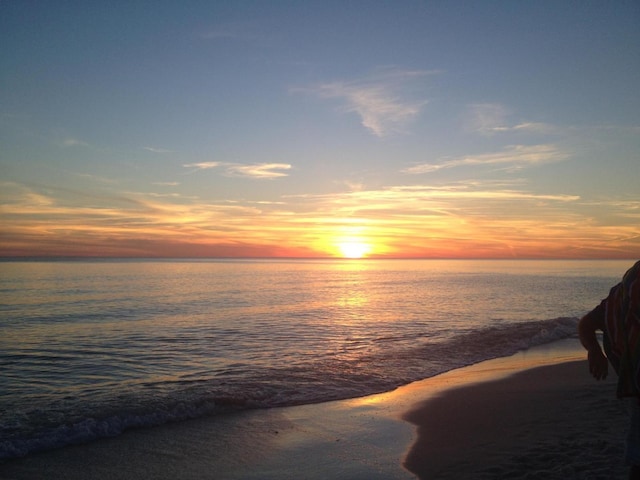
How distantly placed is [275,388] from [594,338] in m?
10.1

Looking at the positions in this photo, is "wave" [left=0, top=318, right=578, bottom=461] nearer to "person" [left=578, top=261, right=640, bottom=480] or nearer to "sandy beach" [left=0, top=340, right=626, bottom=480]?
"sandy beach" [left=0, top=340, right=626, bottom=480]

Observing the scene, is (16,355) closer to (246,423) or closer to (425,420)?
(246,423)

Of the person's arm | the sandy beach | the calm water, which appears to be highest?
the person's arm

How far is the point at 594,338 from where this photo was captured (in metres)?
3.16

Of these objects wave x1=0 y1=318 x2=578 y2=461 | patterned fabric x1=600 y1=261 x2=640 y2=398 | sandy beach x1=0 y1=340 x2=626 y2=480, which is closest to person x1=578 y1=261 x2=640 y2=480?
patterned fabric x1=600 y1=261 x2=640 y2=398

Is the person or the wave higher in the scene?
the person

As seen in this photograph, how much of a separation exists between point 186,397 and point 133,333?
11.6 meters

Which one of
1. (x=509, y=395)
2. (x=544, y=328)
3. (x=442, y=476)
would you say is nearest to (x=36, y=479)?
(x=442, y=476)

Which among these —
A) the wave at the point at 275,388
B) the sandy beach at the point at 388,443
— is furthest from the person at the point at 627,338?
the wave at the point at 275,388

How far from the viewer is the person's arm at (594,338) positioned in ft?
10.1

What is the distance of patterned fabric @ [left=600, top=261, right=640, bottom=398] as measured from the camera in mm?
2752

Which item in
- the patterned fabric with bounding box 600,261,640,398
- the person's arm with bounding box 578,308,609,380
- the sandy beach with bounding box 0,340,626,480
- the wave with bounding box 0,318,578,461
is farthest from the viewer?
the wave with bounding box 0,318,578,461

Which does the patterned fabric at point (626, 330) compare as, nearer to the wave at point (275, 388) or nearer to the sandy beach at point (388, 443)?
the sandy beach at point (388, 443)

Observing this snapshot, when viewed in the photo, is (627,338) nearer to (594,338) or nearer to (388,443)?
(594,338)
